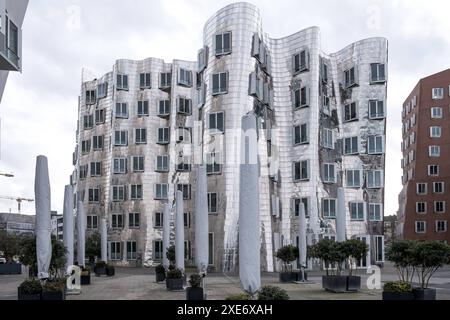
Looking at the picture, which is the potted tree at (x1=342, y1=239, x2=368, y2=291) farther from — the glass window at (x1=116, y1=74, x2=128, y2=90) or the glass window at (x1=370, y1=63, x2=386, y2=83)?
the glass window at (x1=116, y1=74, x2=128, y2=90)

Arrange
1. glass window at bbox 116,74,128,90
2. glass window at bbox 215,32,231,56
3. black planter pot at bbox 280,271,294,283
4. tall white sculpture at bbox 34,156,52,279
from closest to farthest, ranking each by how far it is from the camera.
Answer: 1. tall white sculpture at bbox 34,156,52,279
2. black planter pot at bbox 280,271,294,283
3. glass window at bbox 215,32,231,56
4. glass window at bbox 116,74,128,90

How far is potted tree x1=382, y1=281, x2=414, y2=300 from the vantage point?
18.2 metres

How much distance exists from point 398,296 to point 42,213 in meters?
11.4

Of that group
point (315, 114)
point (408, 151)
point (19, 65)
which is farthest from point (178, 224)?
point (408, 151)

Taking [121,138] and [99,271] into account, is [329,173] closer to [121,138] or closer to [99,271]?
[99,271]

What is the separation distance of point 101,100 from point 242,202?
59269 millimetres

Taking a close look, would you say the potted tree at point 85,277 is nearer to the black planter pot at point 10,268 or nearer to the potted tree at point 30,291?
the potted tree at point 30,291

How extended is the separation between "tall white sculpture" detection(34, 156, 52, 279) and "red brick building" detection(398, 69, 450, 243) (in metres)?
71.4

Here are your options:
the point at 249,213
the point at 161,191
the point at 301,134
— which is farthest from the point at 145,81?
the point at 249,213

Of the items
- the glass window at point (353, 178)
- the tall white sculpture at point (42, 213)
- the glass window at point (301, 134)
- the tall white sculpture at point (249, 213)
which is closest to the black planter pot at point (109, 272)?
the glass window at point (301, 134)

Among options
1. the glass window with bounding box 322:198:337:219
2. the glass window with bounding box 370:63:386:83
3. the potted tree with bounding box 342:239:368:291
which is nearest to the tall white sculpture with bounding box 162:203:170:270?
the potted tree with bounding box 342:239:368:291

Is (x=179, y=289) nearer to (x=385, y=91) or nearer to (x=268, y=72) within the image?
(x=268, y=72)
